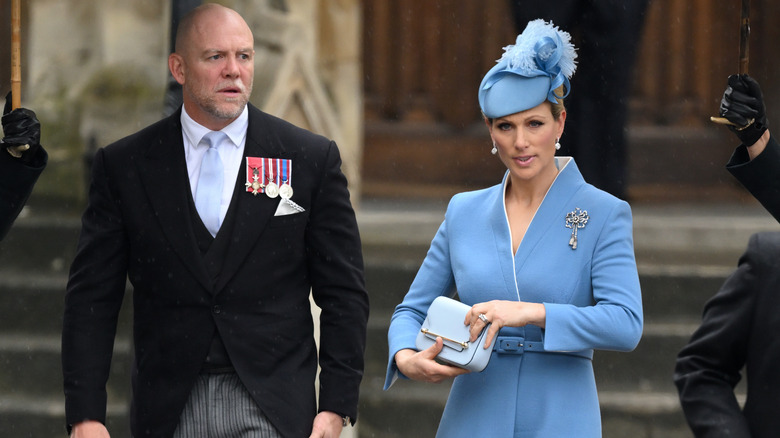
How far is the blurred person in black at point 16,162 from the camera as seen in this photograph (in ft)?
11.9

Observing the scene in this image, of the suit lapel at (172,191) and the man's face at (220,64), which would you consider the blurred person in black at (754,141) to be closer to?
the man's face at (220,64)

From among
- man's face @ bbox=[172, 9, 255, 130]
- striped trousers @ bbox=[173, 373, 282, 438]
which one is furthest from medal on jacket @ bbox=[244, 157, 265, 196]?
striped trousers @ bbox=[173, 373, 282, 438]

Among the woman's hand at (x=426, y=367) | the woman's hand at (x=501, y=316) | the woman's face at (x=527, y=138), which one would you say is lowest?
the woman's hand at (x=426, y=367)

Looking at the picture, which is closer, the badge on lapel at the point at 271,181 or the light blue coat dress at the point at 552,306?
the light blue coat dress at the point at 552,306

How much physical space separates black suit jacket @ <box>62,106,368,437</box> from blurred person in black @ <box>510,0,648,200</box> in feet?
9.39

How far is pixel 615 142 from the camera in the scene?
21.2ft

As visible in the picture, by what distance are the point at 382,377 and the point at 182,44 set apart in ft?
9.90


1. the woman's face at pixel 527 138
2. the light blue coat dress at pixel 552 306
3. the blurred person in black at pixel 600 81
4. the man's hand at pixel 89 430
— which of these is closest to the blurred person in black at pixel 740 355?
the light blue coat dress at pixel 552 306

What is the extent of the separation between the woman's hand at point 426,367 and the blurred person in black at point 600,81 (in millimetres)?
3063

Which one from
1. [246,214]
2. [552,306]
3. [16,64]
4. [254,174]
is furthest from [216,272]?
[552,306]

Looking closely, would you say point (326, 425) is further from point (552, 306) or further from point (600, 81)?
point (600, 81)

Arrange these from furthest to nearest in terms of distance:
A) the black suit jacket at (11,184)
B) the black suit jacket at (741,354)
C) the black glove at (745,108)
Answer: the black suit jacket at (11,184)
the black glove at (745,108)
the black suit jacket at (741,354)

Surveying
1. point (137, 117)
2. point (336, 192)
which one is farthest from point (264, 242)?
point (137, 117)

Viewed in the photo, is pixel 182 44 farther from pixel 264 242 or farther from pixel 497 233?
pixel 497 233
